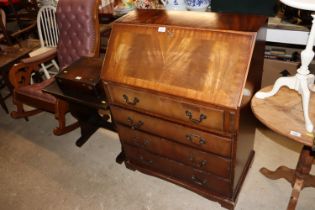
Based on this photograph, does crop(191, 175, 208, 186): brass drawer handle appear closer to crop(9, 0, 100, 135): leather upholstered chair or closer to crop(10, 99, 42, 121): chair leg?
crop(9, 0, 100, 135): leather upholstered chair

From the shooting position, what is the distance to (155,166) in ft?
6.37

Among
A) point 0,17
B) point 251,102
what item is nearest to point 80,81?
point 251,102

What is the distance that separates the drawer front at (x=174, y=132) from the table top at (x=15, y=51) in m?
1.59

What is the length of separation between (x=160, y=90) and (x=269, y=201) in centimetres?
112

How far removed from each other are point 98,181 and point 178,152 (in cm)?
82

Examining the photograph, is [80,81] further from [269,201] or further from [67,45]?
[269,201]

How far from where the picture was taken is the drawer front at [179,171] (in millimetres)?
1667

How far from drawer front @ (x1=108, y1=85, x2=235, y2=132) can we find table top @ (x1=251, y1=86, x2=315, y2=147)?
0.62 ft

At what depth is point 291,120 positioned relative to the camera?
127cm

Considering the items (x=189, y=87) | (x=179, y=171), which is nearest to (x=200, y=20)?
(x=189, y=87)


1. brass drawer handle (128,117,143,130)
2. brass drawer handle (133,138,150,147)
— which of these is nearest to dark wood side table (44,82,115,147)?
brass drawer handle (128,117,143,130)

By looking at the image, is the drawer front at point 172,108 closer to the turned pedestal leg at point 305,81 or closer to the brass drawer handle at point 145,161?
the turned pedestal leg at point 305,81

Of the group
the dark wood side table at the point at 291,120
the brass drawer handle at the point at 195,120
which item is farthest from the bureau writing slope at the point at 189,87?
the dark wood side table at the point at 291,120

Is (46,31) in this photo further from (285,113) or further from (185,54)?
(285,113)
